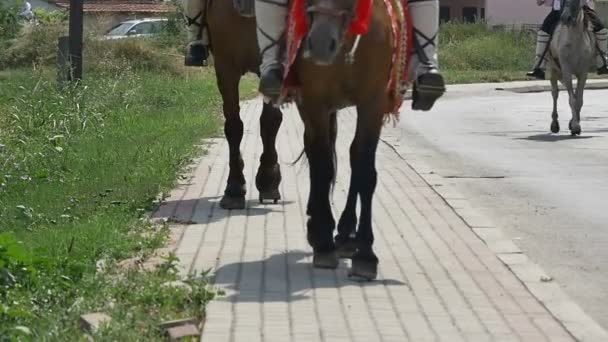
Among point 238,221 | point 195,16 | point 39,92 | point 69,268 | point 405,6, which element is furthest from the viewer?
point 39,92

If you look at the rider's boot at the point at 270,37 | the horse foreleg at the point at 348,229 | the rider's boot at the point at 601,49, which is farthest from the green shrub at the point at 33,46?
the rider's boot at the point at 270,37

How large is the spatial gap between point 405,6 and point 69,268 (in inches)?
107

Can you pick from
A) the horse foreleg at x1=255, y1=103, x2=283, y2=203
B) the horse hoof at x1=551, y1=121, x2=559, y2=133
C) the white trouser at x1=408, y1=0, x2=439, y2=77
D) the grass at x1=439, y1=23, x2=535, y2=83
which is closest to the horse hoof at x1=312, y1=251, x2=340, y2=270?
the white trouser at x1=408, y1=0, x2=439, y2=77

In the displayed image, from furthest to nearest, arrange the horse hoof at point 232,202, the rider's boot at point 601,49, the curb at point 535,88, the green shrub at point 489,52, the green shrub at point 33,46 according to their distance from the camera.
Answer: the green shrub at point 489,52 < the curb at point 535,88 < the green shrub at point 33,46 < the rider's boot at point 601,49 < the horse hoof at point 232,202

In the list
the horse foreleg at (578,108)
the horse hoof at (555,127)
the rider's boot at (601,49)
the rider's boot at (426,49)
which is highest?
the rider's boot at (426,49)

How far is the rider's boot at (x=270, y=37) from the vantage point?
29.2 ft

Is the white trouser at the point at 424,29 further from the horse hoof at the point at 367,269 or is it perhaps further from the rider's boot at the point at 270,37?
the horse hoof at the point at 367,269

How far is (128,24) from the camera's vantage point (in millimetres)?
42938

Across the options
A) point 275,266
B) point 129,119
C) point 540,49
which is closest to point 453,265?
point 275,266

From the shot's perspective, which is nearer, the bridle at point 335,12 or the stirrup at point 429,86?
the bridle at point 335,12

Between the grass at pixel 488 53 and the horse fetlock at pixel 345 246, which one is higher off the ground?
the horse fetlock at pixel 345 246

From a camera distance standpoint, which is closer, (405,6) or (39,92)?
(405,6)

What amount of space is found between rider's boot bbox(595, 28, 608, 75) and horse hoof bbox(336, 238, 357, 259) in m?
14.3

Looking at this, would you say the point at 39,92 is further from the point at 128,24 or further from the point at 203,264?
the point at 128,24
